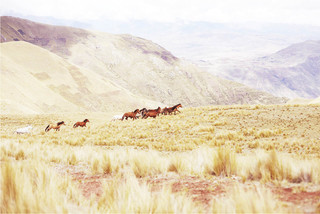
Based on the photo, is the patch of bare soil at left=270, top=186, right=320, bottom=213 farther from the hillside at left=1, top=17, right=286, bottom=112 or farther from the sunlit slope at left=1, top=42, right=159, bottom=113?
the hillside at left=1, top=17, right=286, bottom=112

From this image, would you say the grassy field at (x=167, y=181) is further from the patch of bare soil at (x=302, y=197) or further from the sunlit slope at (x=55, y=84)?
the sunlit slope at (x=55, y=84)

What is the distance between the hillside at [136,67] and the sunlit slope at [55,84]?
47.8 meters

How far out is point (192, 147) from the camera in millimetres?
11062

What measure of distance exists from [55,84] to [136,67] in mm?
84458

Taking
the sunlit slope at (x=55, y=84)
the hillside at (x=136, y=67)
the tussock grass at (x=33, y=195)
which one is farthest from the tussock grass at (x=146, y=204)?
the hillside at (x=136, y=67)

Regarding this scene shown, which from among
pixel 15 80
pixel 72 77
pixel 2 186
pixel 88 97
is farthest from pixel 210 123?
pixel 72 77


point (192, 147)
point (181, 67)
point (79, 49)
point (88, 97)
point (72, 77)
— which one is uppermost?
point (79, 49)

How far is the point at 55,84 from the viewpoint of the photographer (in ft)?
270

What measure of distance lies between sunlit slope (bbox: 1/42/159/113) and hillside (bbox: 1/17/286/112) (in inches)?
1883

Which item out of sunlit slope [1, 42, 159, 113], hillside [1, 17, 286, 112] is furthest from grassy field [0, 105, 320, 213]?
hillside [1, 17, 286, 112]

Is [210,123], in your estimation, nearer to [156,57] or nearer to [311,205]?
[311,205]

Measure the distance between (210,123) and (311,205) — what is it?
45.4ft

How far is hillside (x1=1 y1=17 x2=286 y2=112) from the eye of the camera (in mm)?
150125

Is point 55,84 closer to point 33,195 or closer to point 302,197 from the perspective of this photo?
point 33,195
